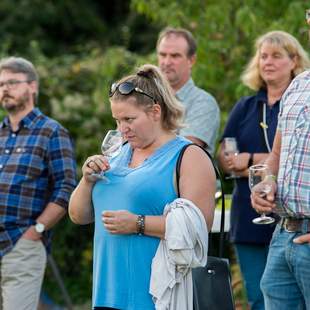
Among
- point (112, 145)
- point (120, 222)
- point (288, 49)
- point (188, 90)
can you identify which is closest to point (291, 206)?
point (120, 222)

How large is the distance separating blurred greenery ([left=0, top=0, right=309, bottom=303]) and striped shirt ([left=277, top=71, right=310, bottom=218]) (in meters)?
3.09

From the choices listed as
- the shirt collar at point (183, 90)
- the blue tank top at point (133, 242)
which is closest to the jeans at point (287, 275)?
the blue tank top at point (133, 242)

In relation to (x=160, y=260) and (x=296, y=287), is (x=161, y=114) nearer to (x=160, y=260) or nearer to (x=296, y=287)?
(x=160, y=260)

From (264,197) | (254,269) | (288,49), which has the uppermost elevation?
(288,49)

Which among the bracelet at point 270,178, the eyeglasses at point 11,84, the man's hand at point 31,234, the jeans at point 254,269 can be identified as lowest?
the jeans at point 254,269

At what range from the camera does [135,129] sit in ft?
15.8

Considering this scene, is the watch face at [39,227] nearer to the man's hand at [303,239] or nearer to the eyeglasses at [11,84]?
the eyeglasses at [11,84]

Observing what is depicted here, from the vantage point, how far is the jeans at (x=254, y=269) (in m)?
6.38

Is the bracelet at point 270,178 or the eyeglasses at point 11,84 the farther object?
the eyeglasses at point 11,84

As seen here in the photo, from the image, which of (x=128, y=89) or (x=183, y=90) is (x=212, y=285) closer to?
(x=128, y=89)

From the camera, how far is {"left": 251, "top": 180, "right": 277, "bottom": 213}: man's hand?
15.7 feet

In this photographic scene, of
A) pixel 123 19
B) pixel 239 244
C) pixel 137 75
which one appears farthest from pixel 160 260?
pixel 123 19

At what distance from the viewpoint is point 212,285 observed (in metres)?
4.83

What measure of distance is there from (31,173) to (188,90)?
1264mm
